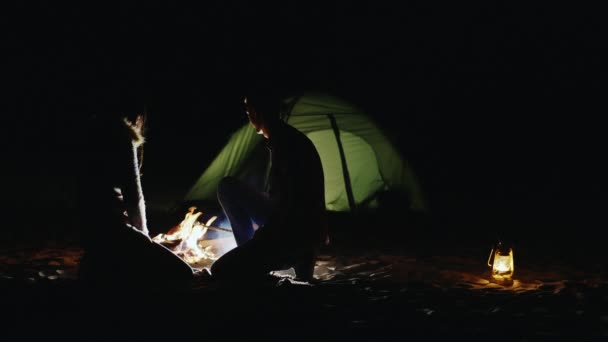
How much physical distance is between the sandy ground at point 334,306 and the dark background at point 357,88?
44.5 inches

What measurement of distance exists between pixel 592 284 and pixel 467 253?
1.48 m

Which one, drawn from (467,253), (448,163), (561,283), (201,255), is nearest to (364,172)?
(448,163)

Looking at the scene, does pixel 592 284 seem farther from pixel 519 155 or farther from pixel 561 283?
pixel 519 155

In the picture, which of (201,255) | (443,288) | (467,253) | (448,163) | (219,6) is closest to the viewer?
(443,288)

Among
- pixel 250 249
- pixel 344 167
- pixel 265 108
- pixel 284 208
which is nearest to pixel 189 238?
pixel 250 249

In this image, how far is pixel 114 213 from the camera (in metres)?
4.39

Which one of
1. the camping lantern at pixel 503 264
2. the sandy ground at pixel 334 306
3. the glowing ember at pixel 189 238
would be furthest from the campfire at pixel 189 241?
the camping lantern at pixel 503 264

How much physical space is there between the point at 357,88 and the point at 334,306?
12.8 feet

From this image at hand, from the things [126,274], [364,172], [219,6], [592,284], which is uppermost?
[219,6]

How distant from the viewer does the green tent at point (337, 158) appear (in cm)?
753

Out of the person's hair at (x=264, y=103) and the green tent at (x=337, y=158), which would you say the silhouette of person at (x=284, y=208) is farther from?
the green tent at (x=337, y=158)

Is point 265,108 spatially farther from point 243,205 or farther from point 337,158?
point 337,158

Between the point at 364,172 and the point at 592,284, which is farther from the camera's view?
the point at 364,172

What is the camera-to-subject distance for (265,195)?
17.0ft
